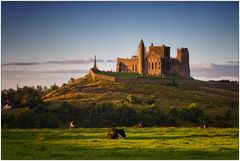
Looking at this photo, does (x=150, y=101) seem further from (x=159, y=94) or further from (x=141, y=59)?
(x=141, y=59)

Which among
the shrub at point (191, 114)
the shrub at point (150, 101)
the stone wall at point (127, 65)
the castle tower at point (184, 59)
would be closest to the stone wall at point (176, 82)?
the castle tower at point (184, 59)

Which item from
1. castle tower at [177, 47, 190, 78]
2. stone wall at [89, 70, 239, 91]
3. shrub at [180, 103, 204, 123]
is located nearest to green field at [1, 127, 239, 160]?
shrub at [180, 103, 204, 123]

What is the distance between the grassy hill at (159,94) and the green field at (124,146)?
35.2 meters

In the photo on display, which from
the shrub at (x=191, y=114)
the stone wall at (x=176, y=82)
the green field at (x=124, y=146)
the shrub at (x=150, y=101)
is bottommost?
the green field at (x=124, y=146)

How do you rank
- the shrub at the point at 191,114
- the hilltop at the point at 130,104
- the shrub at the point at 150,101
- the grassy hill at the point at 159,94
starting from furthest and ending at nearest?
the shrub at the point at 150,101 → the grassy hill at the point at 159,94 → the shrub at the point at 191,114 → the hilltop at the point at 130,104

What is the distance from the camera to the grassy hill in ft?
239

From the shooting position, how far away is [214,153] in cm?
2388

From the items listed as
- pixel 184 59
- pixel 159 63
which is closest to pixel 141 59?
pixel 159 63

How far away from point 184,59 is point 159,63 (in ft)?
19.7

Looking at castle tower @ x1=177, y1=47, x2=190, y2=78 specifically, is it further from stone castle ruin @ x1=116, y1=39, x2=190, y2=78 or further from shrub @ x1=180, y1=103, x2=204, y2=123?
shrub @ x1=180, y1=103, x2=204, y2=123

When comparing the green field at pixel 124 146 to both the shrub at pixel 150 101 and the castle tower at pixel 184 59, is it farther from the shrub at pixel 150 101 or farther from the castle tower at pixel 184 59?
the castle tower at pixel 184 59

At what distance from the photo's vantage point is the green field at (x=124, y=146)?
Result: 907 inches

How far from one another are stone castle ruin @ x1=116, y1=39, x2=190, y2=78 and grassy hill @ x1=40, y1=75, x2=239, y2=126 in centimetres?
1664

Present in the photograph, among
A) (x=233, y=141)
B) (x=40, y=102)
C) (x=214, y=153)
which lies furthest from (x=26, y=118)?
(x=214, y=153)
